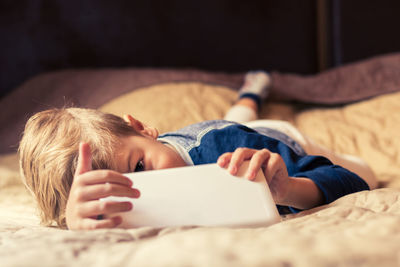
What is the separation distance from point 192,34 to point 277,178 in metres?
1.35

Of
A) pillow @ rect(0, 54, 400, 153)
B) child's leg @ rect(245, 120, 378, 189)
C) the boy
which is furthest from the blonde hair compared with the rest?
pillow @ rect(0, 54, 400, 153)

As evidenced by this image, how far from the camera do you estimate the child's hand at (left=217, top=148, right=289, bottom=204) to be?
1.87ft

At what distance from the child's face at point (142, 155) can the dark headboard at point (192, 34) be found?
1.21m

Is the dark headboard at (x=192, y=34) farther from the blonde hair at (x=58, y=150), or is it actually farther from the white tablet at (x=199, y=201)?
the white tablet at (x=199, y=201)

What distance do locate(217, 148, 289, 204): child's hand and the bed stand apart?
0.16 ft

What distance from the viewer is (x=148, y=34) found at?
1.85 metres

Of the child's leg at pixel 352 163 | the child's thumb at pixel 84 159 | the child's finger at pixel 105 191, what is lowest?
the child's leg at pixel 352 163

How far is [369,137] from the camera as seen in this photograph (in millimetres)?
1188

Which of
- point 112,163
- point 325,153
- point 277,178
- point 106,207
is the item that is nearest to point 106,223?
point 106,207

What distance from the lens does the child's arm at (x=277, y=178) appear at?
1.88 feet

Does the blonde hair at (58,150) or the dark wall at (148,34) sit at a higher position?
the dark wall at (148,34)

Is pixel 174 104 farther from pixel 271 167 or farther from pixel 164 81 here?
pixel 271 167

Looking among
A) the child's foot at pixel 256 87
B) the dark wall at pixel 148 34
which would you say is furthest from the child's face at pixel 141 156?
the dark wall at pixel 148 34

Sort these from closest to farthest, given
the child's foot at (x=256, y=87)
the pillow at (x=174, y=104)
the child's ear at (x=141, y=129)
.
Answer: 1. the child's ear at (x=141, y=129)
2. the pillow at (x=174, y=104)
3. the child's foot at (x=256, y=87)
